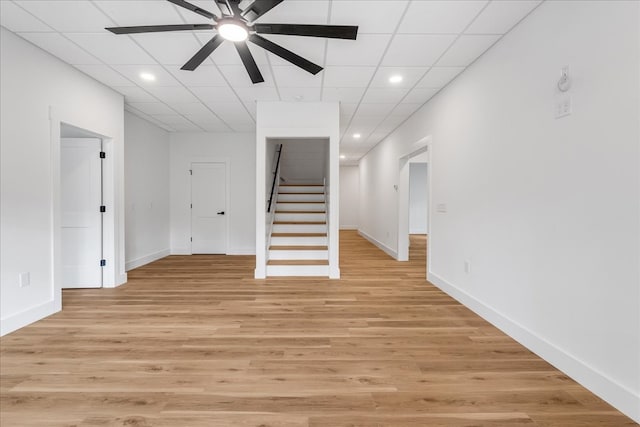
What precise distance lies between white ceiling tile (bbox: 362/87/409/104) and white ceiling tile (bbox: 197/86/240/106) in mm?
2037

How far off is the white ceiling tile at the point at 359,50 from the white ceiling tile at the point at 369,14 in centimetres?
13

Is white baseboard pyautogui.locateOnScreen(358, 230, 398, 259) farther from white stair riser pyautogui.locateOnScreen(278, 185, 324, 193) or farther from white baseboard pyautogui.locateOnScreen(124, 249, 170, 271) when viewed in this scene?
white baseboard pyautogui.locateOnScreen(124, 249, 170, 271)

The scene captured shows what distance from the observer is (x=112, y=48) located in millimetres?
3160

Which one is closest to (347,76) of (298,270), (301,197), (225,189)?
(298,270)

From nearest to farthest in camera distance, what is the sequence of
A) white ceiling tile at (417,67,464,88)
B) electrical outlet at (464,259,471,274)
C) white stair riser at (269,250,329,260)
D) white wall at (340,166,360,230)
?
electrical outlet at (464,259,471,274)
white ceiling tile at (417,67,464,88)
white stair riser at (269,250,329,260)
white wall at (340,166,360,230)

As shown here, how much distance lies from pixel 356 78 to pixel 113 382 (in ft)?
13.0

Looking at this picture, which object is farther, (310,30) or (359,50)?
(359,50)

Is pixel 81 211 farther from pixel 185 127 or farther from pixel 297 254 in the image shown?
pixel 297 254

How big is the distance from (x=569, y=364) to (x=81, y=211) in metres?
5.77

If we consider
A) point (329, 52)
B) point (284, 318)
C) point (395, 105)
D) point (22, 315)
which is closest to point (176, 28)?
point (329, 52)

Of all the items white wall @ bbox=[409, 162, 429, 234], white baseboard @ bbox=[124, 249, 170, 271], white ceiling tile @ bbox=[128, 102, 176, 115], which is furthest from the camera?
white wall @ bbox=[409, 162, 429, 234]

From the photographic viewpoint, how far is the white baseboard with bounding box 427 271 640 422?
5.70 feet

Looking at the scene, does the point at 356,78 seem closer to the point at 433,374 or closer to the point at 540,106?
the point at 540,106

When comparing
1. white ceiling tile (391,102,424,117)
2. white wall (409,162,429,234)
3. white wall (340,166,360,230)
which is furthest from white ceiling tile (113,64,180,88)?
white wall (409,162,429,234)
